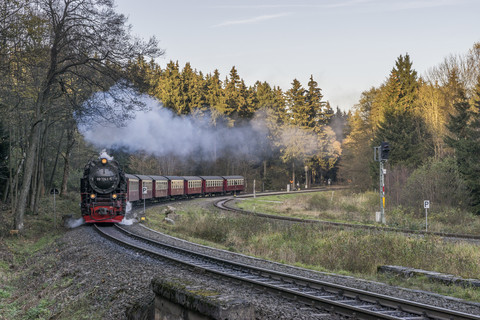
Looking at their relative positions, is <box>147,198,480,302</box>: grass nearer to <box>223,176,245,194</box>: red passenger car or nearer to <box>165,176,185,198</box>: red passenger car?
<box>165,176,185,198</box>: red passenger car

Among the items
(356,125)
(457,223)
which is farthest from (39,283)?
(356,125)

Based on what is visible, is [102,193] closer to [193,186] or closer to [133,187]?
[133,187]

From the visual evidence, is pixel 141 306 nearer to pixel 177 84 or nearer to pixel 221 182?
pixel 221 182

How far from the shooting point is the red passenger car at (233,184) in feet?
168

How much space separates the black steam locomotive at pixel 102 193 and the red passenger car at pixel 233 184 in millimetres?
29083

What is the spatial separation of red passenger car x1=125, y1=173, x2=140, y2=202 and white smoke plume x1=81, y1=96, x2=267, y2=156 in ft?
12.0

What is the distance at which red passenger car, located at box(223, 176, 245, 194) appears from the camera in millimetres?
51175

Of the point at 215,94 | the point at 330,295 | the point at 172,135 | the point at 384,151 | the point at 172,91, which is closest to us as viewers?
the point at 330,295

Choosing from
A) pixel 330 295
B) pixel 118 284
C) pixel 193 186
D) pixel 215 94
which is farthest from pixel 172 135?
pixel 330 295

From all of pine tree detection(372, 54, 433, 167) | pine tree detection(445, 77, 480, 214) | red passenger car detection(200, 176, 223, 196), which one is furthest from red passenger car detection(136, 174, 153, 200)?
pine tree detection(445, 77, 480, 214)

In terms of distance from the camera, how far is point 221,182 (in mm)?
50062

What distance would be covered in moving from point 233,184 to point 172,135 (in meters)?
11.5

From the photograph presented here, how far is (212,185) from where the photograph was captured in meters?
48.0

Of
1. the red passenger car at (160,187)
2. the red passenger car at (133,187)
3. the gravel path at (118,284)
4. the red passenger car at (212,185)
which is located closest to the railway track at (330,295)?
the gravel path at (118,284)
